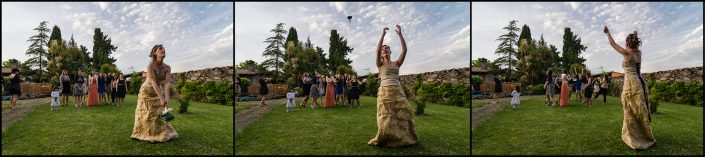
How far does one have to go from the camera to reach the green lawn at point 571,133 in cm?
550

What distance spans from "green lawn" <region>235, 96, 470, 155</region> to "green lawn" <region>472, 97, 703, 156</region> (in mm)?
478

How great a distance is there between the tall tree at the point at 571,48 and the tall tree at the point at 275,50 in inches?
243

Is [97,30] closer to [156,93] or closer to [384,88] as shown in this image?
[156,93]

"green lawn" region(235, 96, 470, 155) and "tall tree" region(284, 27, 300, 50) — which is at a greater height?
"tall tree" region(284, 27, 300, 50)

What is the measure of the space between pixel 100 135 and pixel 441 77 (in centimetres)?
583

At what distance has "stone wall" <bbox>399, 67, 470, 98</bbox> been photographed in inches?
290

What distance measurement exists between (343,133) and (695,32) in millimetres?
10232

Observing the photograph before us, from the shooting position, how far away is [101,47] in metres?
8.70

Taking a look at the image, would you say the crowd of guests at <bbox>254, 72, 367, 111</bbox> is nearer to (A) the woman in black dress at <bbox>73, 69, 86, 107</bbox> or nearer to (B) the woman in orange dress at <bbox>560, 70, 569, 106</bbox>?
(A) the woman in black dress at <bbox>73, 69, 86, 107</bbox>

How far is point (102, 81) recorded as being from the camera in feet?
33.3

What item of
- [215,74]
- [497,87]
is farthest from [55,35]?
[497,87]

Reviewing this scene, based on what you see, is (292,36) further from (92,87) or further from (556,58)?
(92,87)

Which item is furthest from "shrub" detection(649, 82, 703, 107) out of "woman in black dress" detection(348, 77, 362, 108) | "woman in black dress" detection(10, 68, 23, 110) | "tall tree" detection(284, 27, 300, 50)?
"woman in black dress" detection(10, 68, 23, 110)

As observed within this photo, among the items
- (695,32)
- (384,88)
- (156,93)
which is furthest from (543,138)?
(695,32)
